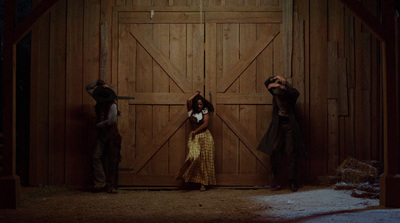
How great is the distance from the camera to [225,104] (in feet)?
24.1

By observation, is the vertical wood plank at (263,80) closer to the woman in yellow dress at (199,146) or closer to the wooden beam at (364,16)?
the woman in yellow dress at (199,146)

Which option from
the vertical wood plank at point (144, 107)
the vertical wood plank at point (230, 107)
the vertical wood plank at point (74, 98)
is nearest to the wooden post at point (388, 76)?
the vertical wood plank at point (230, 107)

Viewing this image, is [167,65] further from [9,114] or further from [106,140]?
[9,114]

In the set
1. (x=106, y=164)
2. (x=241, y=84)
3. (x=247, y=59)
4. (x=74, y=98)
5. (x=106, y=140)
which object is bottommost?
(x=106, y=164)

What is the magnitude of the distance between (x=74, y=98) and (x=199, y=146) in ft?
7.38

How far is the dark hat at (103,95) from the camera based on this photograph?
680cm

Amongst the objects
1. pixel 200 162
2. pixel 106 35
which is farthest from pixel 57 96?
pixel 200 162

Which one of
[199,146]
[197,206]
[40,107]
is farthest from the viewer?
[40,107]

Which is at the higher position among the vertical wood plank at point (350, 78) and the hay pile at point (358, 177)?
the vertical wood plank at point (350, 78)

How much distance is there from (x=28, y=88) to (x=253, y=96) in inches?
153

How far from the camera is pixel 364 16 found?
5266 millimetres

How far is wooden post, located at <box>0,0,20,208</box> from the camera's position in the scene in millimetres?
5336

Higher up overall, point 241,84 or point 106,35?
point 106,35

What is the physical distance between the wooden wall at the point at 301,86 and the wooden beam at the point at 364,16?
197 cm
